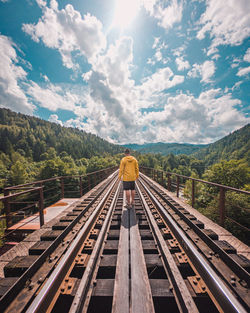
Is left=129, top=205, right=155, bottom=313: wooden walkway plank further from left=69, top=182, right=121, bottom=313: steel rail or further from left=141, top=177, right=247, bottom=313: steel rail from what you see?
left=141, top=177, right=247, bottom=313: steel rail

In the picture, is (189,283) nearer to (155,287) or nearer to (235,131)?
(155,287)

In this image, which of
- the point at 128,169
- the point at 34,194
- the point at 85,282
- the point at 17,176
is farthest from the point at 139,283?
the point at 17,176

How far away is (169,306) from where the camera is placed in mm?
1725

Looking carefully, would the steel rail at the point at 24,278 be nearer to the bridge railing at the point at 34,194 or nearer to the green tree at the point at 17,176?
the bridge railing at the point at 34,194

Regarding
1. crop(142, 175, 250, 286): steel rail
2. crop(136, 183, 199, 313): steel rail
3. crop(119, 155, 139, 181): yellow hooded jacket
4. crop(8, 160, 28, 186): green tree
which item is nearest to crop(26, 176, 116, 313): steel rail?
crop(136, 183, 199, 313): steel rail

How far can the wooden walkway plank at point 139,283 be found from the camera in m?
1.45

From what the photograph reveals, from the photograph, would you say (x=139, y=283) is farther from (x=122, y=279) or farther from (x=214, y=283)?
(x=214, y=283)

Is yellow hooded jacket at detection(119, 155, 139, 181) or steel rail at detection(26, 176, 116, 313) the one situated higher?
yellow hooded jacket at detection(119, 155, 139, 181)

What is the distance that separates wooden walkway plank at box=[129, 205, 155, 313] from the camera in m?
1.45

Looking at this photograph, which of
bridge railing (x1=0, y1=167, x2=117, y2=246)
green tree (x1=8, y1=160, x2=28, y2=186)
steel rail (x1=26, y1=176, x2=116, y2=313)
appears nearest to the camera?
steel rail (x1=26, y1=176, x2=116, y2=313)

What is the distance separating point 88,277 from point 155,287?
896 millimetres

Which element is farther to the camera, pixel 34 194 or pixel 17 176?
pixel 17 176

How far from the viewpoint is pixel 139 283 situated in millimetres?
1737

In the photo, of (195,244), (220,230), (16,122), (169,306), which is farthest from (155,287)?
(16,122)
